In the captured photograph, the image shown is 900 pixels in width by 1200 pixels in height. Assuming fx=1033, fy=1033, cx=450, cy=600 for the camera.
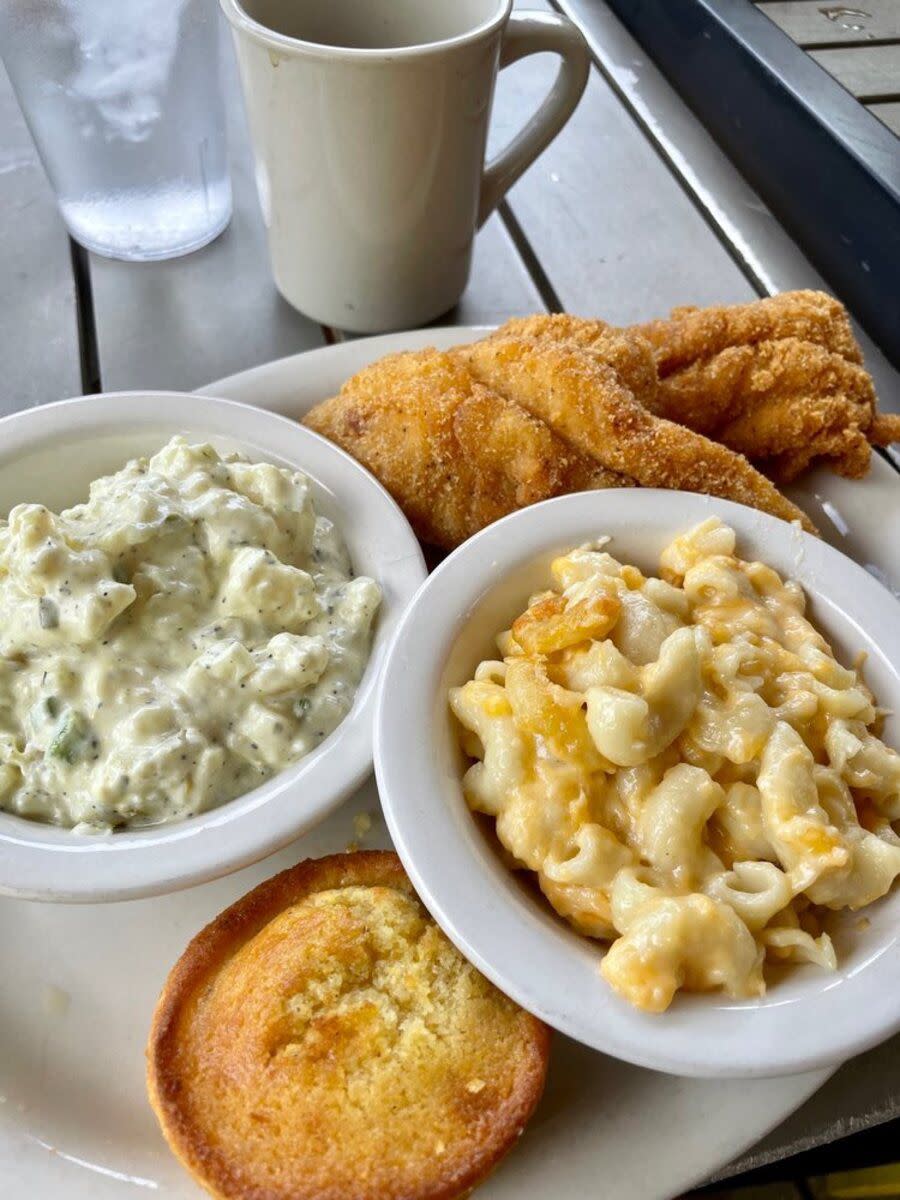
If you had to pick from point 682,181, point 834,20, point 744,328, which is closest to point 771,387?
point 744,328

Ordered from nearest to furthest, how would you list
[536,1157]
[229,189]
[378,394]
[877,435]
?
[536,1157], [378,394], [877,435], [229,189]

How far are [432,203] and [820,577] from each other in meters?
0.72

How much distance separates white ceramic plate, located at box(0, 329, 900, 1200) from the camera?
87 cm

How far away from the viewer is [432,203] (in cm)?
140

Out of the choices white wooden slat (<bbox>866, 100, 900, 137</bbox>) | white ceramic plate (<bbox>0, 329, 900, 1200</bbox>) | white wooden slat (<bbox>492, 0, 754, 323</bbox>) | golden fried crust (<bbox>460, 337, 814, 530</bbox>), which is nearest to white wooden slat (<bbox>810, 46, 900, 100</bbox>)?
white wooden slat (<bbox>866, 100, 900, 137</bbox>)

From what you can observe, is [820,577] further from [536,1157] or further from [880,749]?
[536,1157]

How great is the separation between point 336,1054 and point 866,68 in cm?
227

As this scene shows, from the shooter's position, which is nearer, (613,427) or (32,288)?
(613,427)

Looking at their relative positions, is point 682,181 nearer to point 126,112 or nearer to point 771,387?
point 771,387

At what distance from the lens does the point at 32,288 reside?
1.80 m

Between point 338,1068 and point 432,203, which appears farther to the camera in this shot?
point 432,203

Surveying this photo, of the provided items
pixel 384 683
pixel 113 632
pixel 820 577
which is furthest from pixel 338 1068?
pixel 820 577

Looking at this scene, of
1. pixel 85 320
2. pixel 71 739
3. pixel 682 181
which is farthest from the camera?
pixel 682 181

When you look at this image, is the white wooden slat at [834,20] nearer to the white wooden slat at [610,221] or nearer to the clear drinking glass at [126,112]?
the white wooden slat at [610,221]
